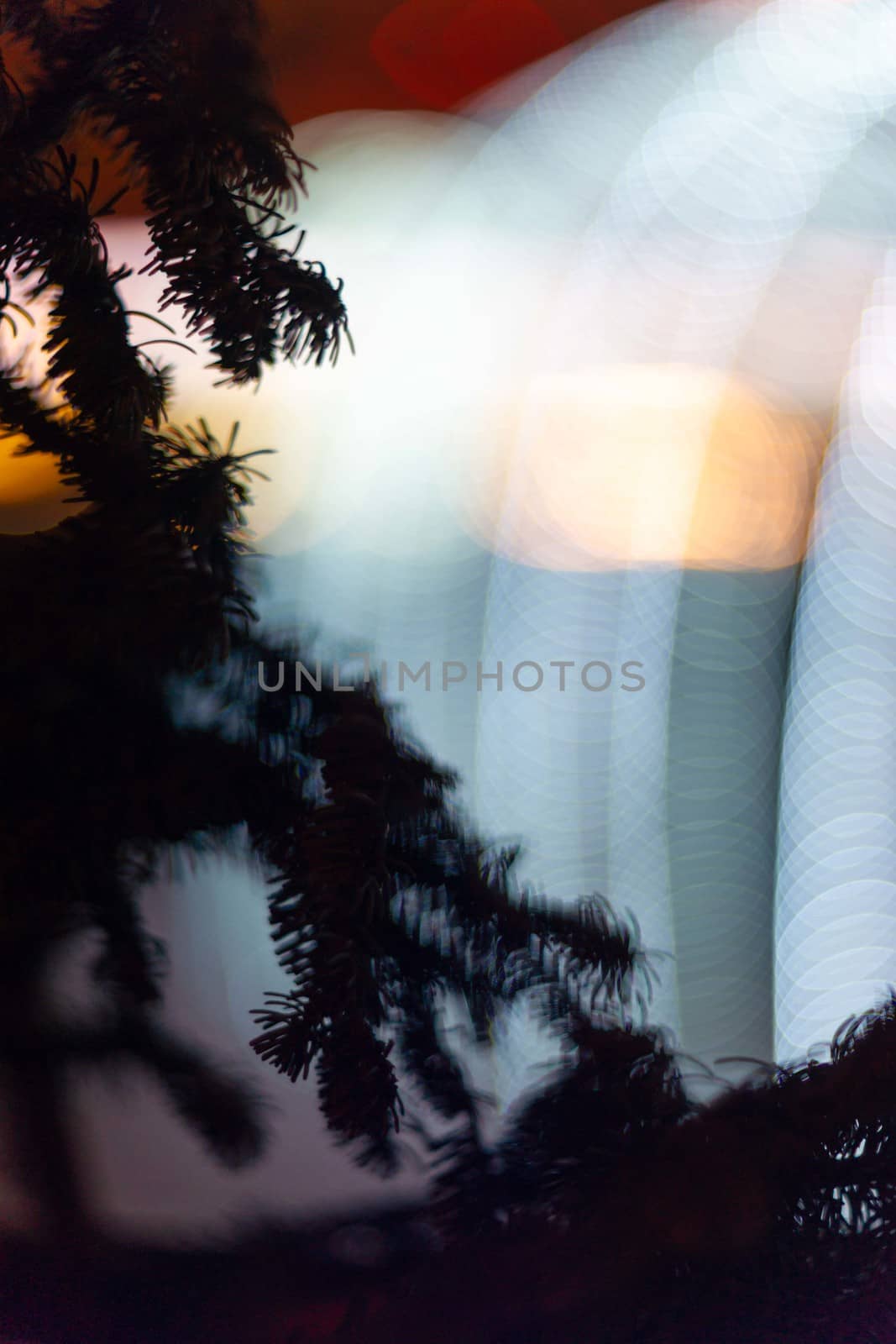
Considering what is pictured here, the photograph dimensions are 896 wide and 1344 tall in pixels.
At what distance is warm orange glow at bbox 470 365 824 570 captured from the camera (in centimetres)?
39

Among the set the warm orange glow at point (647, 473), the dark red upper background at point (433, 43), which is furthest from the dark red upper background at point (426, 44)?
the warm orange glow at point (647, 473)

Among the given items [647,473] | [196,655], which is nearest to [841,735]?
[647,473]

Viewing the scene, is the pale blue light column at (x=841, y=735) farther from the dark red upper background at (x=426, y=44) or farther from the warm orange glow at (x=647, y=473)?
the dark red upper background at (x=426, y=44)

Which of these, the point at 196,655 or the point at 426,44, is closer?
the point at 196,655

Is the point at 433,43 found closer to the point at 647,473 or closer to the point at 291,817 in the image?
the point at 647,473

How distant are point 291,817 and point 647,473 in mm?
212

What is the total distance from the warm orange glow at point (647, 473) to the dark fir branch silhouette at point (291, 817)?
0.39 feet

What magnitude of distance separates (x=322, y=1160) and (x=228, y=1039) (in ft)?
0.21

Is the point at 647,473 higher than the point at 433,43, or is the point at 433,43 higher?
the point at 433,43

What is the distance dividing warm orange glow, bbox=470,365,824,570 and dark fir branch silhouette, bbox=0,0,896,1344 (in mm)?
120

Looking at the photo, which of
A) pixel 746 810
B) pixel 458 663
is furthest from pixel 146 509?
pixel 746 810

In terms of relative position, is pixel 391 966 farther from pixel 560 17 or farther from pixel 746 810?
pixel 560 17

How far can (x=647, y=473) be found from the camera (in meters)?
0.40

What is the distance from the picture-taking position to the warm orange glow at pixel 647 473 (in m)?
0.39
